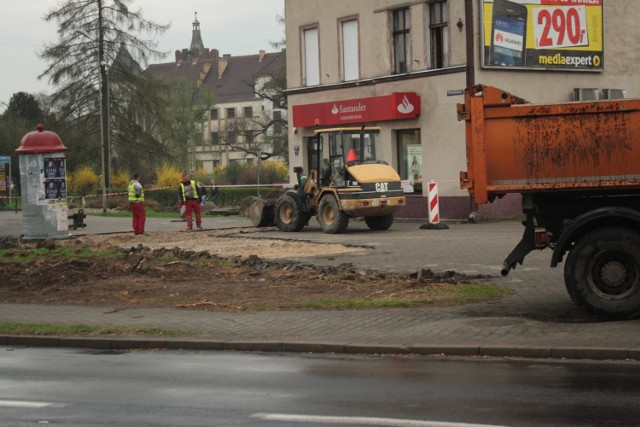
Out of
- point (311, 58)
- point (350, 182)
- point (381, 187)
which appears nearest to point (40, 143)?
point (350, 182)

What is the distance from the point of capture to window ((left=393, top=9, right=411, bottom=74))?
3616cm

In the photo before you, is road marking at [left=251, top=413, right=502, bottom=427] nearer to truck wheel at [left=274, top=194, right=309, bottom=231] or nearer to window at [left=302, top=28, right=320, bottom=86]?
truck wheel at [left=274, top=194, right=309, bottom=231]

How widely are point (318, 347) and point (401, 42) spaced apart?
26562 mm

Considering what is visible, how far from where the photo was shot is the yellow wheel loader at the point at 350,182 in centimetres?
2875

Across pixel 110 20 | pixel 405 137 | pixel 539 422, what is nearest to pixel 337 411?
pixel 539 422

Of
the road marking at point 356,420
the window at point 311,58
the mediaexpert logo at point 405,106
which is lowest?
the road marking at point 356,420

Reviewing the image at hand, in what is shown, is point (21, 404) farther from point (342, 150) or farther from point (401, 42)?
point (401, 42)

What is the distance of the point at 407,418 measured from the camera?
7.37 metres

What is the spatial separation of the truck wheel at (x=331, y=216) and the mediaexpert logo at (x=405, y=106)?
6.71 m

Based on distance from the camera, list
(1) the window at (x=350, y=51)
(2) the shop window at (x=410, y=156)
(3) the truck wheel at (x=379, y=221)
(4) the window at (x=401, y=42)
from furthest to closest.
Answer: (1) the window at (x=350, y=51) → (4) the window at (x=401, y=42) → (2) the shop window at (x=410, y=156) → (3) the truck wheel at (x=379, y=221)

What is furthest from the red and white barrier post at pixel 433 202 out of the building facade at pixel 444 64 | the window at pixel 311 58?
the window at pixel 311 58

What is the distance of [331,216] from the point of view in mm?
29438

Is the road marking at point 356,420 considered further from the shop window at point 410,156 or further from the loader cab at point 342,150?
the shop window at point 410,156

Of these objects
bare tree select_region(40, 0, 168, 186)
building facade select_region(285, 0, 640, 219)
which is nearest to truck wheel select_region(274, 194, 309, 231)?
building facade select_region(285, 0, 640, 219)
